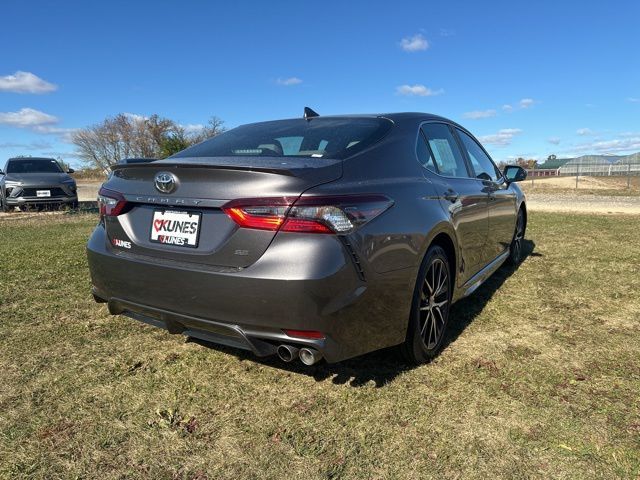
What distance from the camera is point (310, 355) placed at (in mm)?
2232

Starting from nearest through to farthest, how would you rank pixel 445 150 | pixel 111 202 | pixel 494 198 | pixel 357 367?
pixel 111 202 < pixel 357 367 < pixel 445 150 < pixel 494 198

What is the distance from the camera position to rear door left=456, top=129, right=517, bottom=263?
168 inches

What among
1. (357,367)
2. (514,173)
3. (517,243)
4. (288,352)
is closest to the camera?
(288,352)

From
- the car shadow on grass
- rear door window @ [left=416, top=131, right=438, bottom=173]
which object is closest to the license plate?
the car shadow on grass

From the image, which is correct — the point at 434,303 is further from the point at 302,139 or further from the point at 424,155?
the point at 302,139

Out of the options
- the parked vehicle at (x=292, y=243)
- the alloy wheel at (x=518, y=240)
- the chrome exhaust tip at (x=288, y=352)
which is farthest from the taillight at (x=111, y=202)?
the alloy wheel at (x=518, y=240)

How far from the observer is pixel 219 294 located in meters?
2.26

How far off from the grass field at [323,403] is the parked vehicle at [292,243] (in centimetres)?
34

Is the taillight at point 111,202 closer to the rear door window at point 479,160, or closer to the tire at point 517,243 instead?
the rear door window at point 479,160

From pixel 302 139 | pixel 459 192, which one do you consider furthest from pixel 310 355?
pixel 459 192

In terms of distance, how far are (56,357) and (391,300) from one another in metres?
2.17

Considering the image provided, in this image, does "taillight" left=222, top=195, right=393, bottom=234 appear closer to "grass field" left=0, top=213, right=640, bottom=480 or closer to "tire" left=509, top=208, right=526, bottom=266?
"grass field" left=0, top=213, right=640, bottom=480

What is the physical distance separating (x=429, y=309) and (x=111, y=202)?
1996 millimetres

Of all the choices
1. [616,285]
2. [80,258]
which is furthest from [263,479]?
[80,258]
